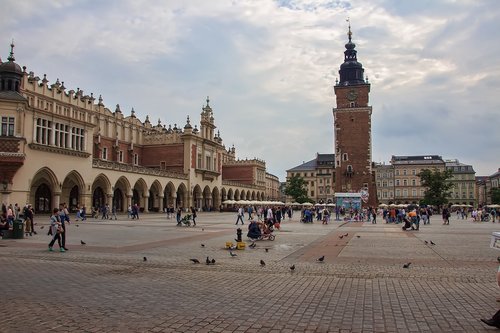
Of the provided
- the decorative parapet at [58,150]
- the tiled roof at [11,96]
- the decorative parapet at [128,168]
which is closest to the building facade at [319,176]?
the decorative parapet at [128,168]

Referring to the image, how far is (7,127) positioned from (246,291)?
3313cm

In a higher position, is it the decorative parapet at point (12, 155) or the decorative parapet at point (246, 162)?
the decorative parapet at point (246, 162)

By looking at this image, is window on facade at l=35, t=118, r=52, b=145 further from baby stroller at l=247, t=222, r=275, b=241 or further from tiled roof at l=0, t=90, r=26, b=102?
baby stroller at l=247, t=222, r=275, b=241

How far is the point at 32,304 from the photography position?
720cm

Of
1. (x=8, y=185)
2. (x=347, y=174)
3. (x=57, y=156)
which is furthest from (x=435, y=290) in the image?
(x=347, y=174)

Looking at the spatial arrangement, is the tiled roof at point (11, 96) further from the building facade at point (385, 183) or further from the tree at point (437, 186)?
the building facade at point (385, 183)

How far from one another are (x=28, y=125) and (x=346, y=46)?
63.2 metres

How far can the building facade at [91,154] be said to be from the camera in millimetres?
35562

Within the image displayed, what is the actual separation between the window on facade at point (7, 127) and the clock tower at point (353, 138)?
5682 cm

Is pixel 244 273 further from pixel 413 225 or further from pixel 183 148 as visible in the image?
pixel 183 148

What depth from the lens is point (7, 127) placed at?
34.9 m

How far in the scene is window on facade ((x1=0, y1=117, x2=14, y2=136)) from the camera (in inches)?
1371

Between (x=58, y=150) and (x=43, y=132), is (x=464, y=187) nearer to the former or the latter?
(x=58, y=150)

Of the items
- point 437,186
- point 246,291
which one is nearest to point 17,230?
point 246,291
